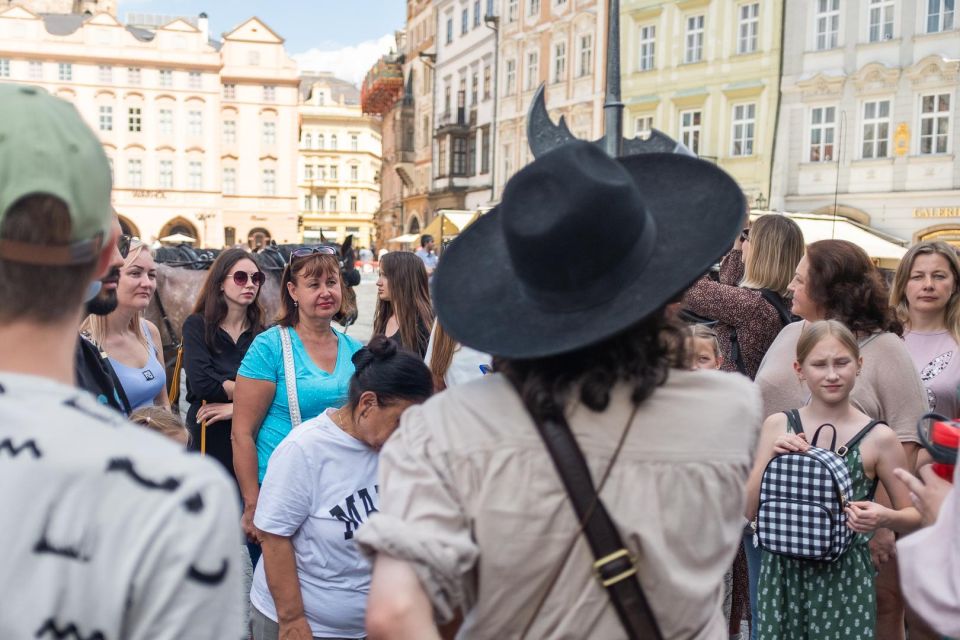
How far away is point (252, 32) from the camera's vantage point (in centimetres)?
6519

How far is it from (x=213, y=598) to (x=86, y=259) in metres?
0.48

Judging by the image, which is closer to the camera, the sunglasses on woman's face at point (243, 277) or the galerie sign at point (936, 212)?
the sunglasses on woman's face at point (243, 277)

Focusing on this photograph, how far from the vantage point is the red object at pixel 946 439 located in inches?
70.6

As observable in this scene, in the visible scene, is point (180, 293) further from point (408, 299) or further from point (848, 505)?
point (848, 505)

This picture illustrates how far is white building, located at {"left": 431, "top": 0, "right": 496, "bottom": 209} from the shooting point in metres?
40.5

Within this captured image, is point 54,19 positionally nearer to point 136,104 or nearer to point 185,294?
point 136,104

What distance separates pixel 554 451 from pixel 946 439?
84 cm

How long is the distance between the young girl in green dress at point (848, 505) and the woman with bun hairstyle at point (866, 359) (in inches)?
6.5

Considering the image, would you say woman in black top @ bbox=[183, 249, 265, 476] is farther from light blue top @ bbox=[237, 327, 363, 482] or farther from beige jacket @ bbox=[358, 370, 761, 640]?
beige jacket @ bbox=[358, 370, 761, 640]

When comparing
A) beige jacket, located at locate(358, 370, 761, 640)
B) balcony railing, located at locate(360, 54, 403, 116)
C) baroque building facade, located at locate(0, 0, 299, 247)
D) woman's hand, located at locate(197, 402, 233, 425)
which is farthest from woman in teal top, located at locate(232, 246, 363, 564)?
baroque building facade, located at locate(0, 0, 299, 247)

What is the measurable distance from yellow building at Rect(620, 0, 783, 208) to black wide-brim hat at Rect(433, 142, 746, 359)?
24849 mm

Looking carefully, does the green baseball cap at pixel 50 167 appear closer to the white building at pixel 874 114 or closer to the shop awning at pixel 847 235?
the shop awning at pixel 847 235

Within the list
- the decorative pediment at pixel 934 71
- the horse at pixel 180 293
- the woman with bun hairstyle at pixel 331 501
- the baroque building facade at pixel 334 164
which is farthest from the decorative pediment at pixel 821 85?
the baroque building facade at pixel 334 164

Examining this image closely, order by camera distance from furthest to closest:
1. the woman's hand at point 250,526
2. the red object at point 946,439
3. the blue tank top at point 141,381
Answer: the blue tank top at point 141,381
the woman's hand at point 250,526
the red object at point 946,439
